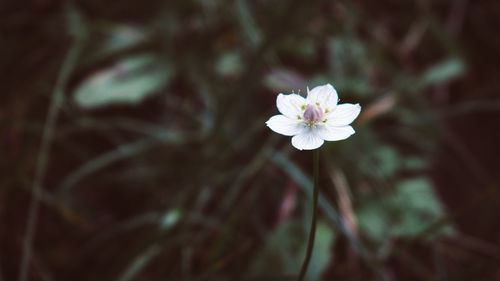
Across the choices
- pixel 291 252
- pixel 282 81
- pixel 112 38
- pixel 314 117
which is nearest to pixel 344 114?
pixel 314 117

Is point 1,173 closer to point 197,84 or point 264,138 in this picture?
point 197,84

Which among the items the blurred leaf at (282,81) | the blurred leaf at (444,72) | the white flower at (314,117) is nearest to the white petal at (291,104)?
the white flower at (314,117)

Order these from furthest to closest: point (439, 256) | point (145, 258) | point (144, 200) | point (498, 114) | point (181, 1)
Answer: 1. point (181, 1)
2. point (498, 114)
3. point (144, 200)
4. point (439, 256)
5. point (145, 258)

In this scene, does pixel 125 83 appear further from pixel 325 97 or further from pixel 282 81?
pixel 325 97

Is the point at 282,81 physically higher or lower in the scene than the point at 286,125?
higher

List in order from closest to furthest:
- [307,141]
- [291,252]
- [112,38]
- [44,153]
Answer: [307,141] < [291,252] < [44,153] < [112,38]

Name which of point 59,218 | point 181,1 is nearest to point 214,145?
point 59,218

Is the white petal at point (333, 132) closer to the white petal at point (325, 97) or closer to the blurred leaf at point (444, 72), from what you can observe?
the white petal at point (325, 97)
